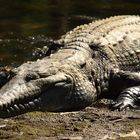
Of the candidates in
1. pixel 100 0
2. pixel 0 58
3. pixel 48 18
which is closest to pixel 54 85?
pixel 0 58

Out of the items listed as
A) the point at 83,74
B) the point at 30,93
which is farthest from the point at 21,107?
the point at 83,74

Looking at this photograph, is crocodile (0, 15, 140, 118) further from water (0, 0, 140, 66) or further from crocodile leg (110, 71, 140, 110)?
water (0, 0, 140, 66)

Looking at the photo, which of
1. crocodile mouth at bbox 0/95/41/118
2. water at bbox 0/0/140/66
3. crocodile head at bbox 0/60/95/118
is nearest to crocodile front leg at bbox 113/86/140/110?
crocodile head at bbox 0/60/95/118

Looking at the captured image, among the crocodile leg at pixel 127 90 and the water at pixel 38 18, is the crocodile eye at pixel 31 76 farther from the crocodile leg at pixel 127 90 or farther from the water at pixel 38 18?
the water at pixel 38 18

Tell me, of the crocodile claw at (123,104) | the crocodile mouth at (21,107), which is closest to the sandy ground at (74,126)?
the crocodile mouth at (21,107)

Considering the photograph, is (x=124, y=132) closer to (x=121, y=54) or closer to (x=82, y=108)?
(x=82, y=108)

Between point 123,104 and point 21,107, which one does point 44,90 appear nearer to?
point 21,107
